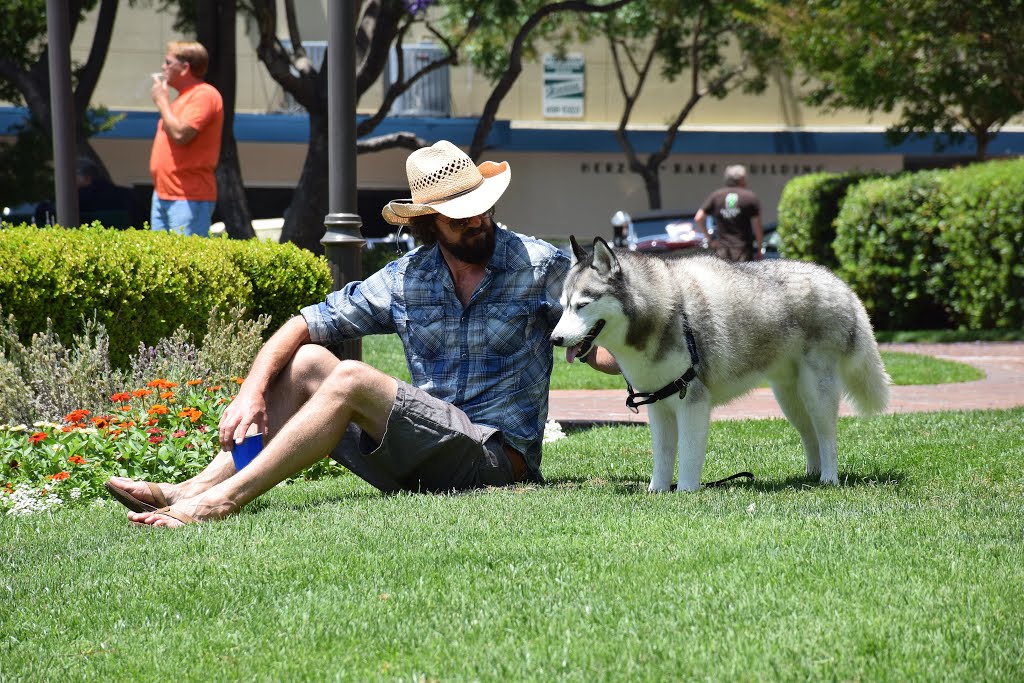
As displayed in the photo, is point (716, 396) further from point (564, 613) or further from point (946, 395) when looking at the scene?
point (946, 395)

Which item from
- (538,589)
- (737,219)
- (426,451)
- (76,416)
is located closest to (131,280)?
(76,416)

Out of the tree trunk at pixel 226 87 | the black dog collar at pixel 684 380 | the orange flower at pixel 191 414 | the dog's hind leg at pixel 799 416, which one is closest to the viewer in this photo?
A: the black dog collar at pixel 684 380

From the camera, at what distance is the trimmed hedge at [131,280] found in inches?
306

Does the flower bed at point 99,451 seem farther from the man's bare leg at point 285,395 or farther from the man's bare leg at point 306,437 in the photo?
the man's bare leg at point 306,437

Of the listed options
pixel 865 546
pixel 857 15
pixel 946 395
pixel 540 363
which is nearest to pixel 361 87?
pixel 857 15

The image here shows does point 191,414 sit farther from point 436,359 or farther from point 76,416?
point 436,359

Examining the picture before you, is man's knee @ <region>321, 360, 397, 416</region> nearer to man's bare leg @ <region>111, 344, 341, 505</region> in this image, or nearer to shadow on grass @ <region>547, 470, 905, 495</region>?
man's bare leg @ <region>111, 344, 341, 505</region>

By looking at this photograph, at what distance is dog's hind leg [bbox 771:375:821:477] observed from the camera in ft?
20.0

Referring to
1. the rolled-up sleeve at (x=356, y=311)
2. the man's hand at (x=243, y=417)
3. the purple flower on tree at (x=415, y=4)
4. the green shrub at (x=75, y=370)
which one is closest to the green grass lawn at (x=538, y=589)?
the man's hand at (x=243, y=417)

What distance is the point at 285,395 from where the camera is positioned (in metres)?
5.29

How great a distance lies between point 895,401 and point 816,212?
9548 mm

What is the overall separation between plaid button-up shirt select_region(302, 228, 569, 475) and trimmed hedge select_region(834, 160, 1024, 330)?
11638mm

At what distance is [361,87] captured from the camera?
728 inches

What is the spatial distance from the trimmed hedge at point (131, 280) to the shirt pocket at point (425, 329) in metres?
3.28
